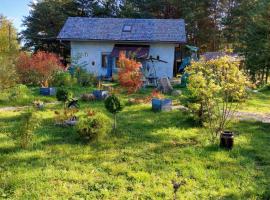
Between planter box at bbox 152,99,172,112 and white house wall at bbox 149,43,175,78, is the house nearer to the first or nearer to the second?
white house wall at bbox 149,43,175,78

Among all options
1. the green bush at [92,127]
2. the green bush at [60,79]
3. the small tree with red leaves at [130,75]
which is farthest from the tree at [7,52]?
the green bush at [92,127]

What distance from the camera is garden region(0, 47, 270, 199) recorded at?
5.98 m

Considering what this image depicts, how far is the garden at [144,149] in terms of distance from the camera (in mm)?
5982

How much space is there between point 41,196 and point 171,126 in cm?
553

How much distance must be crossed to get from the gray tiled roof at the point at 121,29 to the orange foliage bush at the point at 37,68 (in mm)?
6826

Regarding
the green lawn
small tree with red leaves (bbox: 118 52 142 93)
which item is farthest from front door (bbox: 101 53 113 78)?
the green lawn

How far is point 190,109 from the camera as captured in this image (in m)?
10.6

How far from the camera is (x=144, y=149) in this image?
8.16m

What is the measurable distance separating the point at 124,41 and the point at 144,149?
17.3 meters

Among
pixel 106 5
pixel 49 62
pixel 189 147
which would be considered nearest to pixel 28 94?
pixel 49 62

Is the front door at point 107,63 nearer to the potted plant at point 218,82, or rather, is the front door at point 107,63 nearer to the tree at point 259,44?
the tree at point 259,44

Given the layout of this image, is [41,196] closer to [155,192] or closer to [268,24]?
[155,192]

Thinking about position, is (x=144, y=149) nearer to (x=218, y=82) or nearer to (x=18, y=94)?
(x=218, y=82)

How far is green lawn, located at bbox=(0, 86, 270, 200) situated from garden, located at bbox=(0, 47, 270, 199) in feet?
0.06
